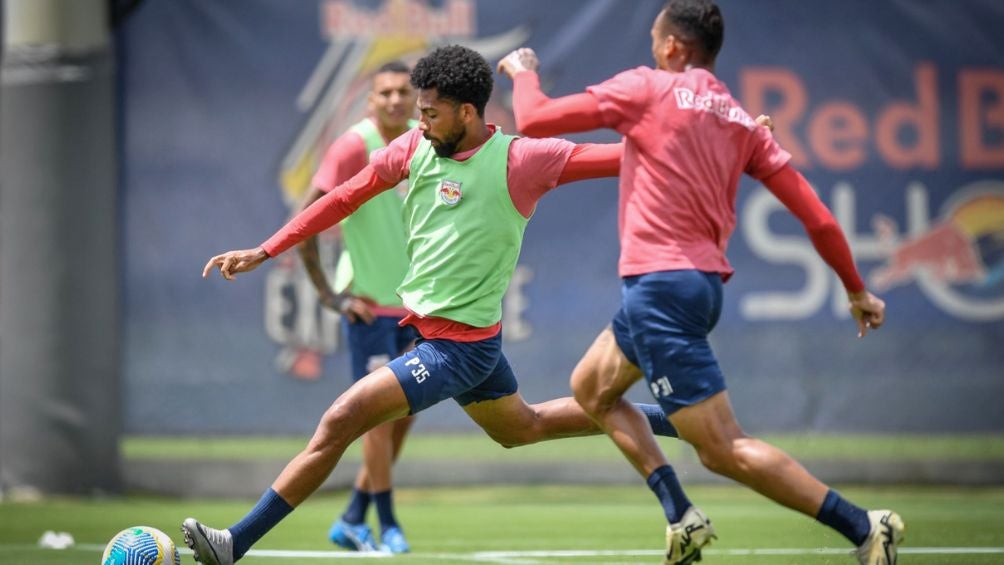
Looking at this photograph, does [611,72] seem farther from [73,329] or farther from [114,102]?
[73,329]

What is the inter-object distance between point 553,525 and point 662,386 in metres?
3.87

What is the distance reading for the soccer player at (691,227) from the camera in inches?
216

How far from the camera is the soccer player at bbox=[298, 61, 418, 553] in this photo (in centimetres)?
809

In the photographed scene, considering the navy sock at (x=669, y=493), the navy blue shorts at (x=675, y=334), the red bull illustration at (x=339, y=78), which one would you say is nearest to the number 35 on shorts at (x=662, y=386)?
the navy blue shorts at (x=675, y=334)

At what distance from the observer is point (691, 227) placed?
5641 mm

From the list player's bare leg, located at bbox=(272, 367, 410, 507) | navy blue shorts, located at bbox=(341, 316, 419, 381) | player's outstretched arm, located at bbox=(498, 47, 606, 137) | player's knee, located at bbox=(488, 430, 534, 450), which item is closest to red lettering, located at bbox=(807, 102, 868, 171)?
navy blue shorts, located at bbox=(341, 316, 419, 381)

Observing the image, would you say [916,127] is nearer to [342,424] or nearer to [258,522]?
[342,424]

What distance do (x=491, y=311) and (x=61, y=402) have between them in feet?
19.4

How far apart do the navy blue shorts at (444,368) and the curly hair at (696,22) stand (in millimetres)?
1556

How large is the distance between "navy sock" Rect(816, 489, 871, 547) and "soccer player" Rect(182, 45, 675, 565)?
5.25 ft

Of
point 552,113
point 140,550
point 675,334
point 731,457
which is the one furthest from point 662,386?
point 140,550

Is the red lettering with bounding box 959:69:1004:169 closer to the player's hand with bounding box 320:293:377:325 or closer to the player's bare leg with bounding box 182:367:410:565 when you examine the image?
the player's hand with bounding box 320:293:377:325

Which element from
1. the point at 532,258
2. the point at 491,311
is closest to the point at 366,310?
the point at 491,311

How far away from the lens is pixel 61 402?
11000 mm
